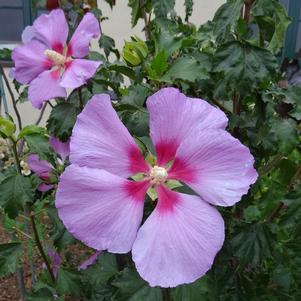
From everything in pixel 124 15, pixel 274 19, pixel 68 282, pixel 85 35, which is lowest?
pixel 124 15

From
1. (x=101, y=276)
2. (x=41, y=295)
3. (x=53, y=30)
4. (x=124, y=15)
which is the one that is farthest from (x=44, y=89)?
(x=124, y=15)

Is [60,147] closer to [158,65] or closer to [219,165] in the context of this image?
[158,65]

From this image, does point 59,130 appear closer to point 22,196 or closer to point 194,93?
point 22,196

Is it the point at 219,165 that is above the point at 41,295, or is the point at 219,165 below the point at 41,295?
above

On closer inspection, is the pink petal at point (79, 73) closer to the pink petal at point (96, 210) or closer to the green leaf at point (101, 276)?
the pink petal at point (96, 210)

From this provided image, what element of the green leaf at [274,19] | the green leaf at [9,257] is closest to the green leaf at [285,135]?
the green leaf at [274,19]
